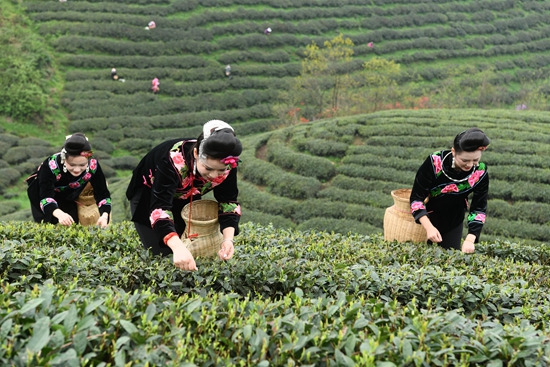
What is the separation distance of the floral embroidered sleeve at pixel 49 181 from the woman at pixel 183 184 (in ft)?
5.50

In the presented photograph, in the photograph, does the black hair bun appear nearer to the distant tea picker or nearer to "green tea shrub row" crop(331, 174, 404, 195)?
"green tea shrub row" crop(331, 174, 404, 195)

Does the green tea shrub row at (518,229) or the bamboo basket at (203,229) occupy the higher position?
the bamboo basket at (203,229)

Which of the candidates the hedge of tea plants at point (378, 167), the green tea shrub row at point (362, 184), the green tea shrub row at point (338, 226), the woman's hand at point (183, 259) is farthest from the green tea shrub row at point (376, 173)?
the woman's hand at point (183, 259)

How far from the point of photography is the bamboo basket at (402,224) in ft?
17.2

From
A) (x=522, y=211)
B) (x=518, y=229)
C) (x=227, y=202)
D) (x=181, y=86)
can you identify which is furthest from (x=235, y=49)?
(x=227, y=202)

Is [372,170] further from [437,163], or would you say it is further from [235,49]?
[235,49]

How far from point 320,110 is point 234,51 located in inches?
350

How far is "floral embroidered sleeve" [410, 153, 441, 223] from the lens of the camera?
480 centimetres

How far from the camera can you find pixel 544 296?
3623 mm

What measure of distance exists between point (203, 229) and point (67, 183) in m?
2.60

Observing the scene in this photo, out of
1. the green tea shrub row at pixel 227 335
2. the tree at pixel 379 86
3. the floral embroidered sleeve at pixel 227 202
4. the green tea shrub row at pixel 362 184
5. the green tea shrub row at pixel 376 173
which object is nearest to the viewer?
the green tea shrub row at pixel 227 335

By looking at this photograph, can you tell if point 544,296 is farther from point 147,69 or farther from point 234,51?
point 234,51

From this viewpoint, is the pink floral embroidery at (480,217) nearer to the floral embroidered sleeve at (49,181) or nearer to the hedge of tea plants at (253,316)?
the hedge of tea plants at (253,316)

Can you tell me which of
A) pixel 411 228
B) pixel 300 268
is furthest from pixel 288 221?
pixel 300 268
